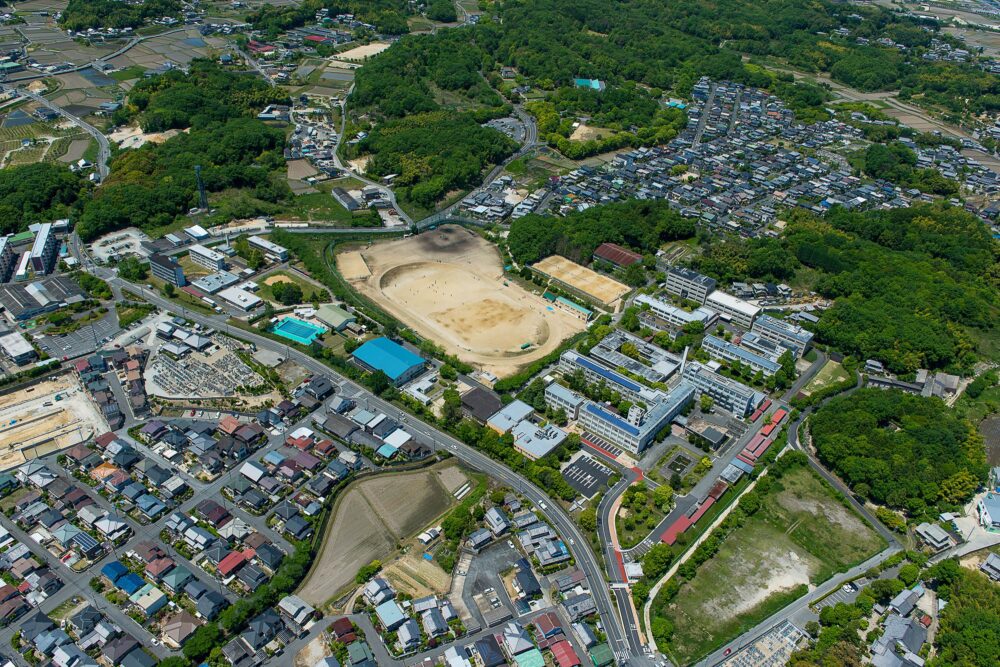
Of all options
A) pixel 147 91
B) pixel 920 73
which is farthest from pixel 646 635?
pixel 920 73

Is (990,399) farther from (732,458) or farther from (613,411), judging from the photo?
(613,411)

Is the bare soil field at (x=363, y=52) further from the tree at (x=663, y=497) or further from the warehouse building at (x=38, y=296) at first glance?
the tree at (x=663, y=497)

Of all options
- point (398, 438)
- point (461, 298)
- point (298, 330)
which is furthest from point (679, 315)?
point (298, 330)

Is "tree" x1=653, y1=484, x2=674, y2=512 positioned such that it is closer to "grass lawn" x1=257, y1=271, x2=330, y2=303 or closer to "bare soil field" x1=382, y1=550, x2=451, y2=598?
"bare soil field" x1=382, y1=550, x2=451, y2=598

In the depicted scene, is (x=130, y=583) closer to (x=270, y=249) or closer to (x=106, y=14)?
(x=270, y=249)

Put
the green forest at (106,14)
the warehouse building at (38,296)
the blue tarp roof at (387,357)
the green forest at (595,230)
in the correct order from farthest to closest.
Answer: the green forest at (106,14), the green forest at (595,230), the warehouse building at (38,296), the blue tarp roof at (387,357)

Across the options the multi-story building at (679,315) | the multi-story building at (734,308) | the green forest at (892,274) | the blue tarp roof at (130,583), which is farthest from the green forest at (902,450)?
the blue tarp roof at (130,583)
